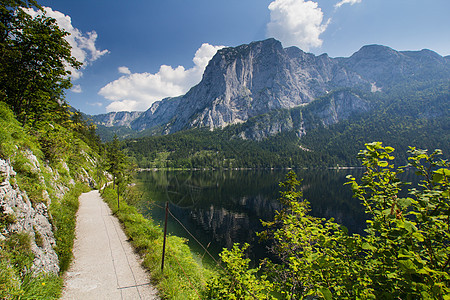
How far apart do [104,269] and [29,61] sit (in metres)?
14.0

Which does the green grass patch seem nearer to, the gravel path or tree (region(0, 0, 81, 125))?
the gravel path

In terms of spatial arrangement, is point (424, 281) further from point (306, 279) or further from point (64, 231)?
point (64, 231)

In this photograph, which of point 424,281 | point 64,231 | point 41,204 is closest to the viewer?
point 424,281

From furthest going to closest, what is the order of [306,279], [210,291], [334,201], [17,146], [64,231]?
[334,201] → [64,231] → [17,146] → [210,291] → [306,279]

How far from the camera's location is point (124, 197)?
24906 millimetres

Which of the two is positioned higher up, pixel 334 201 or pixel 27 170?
pixel 27 170

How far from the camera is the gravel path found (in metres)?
7.25

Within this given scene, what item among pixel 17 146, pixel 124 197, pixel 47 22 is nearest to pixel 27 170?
pixel 17 146

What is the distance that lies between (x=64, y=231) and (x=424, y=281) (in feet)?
45.4

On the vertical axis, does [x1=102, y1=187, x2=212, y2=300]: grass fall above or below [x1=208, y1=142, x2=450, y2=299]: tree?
below

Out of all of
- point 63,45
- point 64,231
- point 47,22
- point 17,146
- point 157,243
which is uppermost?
point 47,22

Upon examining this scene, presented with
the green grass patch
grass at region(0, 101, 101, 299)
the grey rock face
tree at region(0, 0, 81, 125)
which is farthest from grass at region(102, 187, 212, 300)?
tree at region(0, 0, 81, 125)

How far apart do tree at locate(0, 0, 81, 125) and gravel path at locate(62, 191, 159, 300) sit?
956 centimetres

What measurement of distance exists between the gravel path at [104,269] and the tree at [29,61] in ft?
31.4
